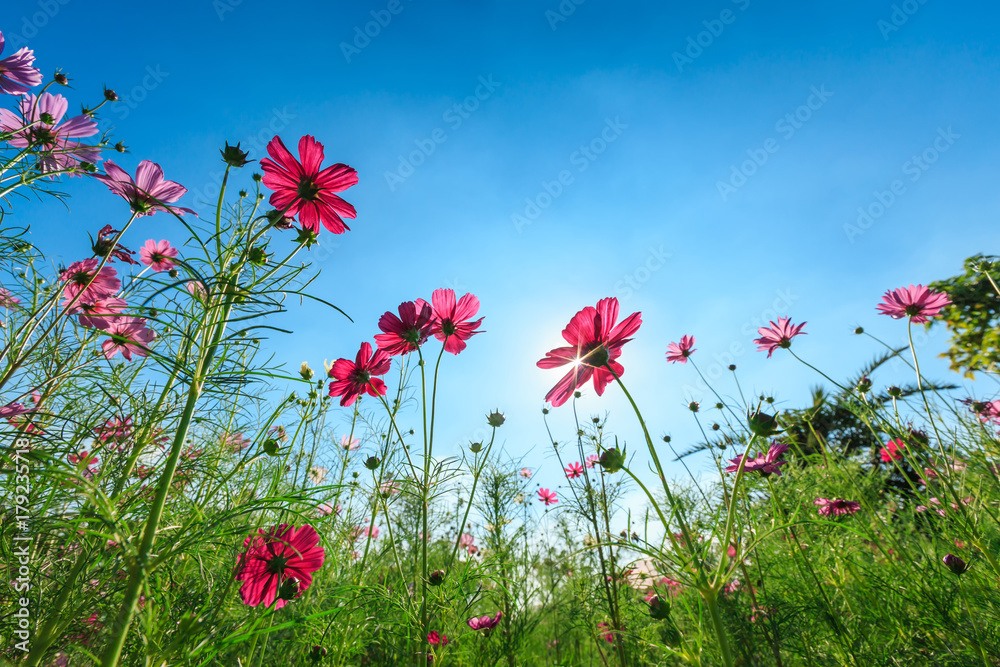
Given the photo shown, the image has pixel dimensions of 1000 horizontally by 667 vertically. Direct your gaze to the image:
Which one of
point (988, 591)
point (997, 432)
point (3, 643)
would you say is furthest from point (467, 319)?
point (997, 432)

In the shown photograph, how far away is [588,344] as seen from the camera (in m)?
1.00

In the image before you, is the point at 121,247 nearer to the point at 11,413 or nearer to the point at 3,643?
the point at 11,413

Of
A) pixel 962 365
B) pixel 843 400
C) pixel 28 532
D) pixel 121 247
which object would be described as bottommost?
pixel 28 532

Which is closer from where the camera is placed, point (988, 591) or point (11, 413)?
point (11, 413)

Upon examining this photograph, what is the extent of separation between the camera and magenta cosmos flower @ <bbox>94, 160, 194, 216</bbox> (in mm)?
1033

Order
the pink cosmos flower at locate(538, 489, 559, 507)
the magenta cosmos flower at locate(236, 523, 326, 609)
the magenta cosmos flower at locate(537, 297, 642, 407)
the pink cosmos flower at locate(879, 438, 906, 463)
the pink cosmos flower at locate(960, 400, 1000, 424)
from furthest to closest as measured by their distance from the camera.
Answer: the pink cosmos flower at locate(538, 489, 559, 507), the pink cosmos flower at locate(960, 400, 1000, 424), the pink cosmos flower at locate(879, 438, 906, 463), the magenta cosmos flower at locate(236, 523, 326, 609), the magenta cosmos flower at locate(537, 297, 642, 407)

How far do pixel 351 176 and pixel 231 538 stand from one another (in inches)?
38.1

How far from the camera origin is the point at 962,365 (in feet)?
17.8

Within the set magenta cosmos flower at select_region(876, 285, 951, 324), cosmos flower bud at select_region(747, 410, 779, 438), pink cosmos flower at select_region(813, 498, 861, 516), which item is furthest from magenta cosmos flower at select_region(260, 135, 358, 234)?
pink cosmos flower at select_region(813, 498, 861, 516)

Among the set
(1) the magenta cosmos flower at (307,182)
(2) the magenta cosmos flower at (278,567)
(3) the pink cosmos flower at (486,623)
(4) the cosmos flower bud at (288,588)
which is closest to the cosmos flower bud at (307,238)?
(1) the magenta cosmos flower at (307,182)

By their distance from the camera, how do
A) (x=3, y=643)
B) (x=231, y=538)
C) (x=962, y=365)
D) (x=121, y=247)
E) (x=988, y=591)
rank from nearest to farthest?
(x=3, y=643)
(x=231, y=538)
(x=121, y=247)
(x=988, y=591)
(x=962, y=365)

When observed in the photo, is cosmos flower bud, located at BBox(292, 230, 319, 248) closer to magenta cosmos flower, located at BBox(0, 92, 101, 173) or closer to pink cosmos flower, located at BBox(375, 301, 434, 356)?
pink cosmos flower, located at BBox(375, 301, 434, 356)

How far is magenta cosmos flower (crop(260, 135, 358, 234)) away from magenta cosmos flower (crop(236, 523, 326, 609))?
777 millimetres

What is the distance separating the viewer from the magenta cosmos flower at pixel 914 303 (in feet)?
6.57
